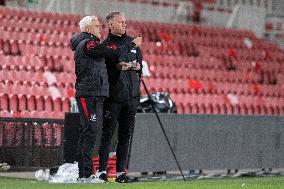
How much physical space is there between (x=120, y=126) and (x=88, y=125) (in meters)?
0.54

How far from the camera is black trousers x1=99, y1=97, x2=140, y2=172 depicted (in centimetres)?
1010

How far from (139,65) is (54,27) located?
1131cm

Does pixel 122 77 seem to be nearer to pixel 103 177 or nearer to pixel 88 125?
pixel 88 125

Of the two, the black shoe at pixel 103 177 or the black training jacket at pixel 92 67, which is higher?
the black training jacket at pixel 92 67

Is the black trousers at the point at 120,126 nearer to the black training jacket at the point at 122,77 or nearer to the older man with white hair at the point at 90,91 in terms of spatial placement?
the black training jacket at the point at 122,77

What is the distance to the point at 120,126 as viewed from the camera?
10.2 meters

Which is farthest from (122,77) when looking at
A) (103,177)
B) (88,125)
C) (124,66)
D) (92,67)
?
(103,177)

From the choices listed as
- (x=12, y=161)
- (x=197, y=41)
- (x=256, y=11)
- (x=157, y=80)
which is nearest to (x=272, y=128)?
(x=12, y=161)

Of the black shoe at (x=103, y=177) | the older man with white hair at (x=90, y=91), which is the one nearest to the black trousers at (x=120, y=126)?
the black shoe at (x=103, y=177)

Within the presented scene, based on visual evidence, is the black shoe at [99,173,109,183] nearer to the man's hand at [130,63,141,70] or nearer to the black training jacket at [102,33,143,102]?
the black training jacket at [102,33,143,102]

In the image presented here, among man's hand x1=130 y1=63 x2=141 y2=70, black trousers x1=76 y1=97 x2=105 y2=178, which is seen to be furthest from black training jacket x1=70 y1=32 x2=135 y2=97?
man's hand x1=130 y1=63 x2=141 y2=70

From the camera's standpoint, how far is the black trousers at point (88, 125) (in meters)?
9.82

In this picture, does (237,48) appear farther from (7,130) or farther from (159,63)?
(7,130)

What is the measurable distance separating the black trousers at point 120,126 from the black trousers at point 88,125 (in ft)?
0.71
